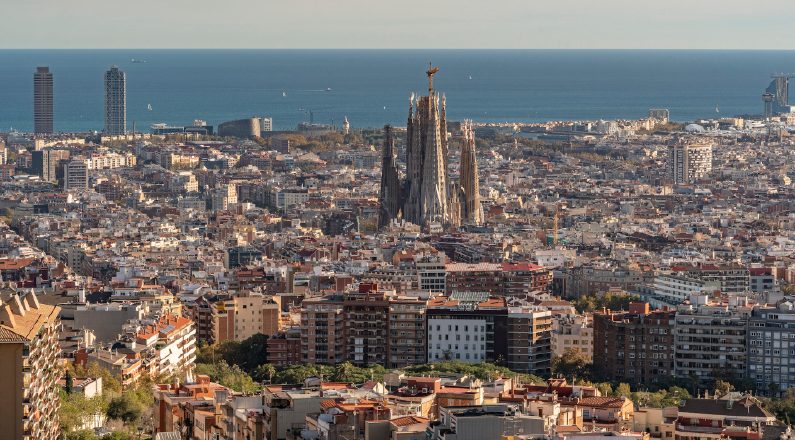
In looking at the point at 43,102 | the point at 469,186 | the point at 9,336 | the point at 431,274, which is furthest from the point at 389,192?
the point at 43,102

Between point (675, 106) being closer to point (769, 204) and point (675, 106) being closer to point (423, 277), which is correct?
point (769, 204)

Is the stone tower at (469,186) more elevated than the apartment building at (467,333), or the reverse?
the stone tower at (469,186)

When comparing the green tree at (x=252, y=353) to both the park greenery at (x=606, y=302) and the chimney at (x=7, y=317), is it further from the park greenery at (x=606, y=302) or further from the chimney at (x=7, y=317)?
the chimney at (x=7, y=317)

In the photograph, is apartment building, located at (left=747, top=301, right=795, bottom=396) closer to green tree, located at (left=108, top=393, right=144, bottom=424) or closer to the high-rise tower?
green tree, located at (left=108, top=393, right=144, bottom=424)

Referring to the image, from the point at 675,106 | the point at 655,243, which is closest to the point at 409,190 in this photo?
the point at 655,243

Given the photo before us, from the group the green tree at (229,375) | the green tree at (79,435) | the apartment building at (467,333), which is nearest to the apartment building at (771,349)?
the apartment building at (467,333)

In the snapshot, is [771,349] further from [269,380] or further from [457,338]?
[269,380]
